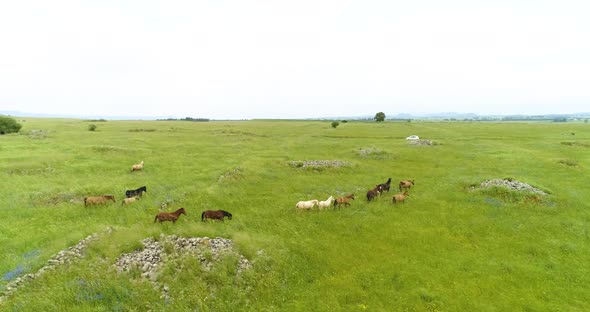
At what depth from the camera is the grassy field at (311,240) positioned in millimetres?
15242

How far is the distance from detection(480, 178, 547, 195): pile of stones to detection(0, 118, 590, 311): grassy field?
1130mm

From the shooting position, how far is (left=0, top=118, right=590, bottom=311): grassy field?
50.0 ft

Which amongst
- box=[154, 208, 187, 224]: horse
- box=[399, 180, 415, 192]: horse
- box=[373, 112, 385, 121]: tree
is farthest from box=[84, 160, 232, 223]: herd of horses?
box=[373, 112, 385, 121]: tree

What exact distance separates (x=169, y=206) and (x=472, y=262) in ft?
78.8

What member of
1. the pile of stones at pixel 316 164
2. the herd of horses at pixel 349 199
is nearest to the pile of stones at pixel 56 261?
the herd of horses at pixel 349 199

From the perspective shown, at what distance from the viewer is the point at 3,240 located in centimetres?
2039

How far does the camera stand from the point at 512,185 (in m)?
31.3

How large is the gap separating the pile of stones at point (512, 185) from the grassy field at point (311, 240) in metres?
1.13

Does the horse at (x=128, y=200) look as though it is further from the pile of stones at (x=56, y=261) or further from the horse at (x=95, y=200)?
the pile of stones at (x=56, y=261)

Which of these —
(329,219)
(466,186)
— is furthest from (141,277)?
Answer: (466,186)

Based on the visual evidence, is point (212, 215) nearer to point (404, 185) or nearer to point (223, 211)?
point (223, 211)

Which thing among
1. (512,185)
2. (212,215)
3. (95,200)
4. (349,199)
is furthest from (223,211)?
(512,185)

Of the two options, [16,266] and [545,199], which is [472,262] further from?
[16,266]

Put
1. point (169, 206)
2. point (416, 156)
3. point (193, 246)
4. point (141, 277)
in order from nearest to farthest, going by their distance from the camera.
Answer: point (141, 277) → point (193, 246) → point (169, 206) → point (416, 156)
